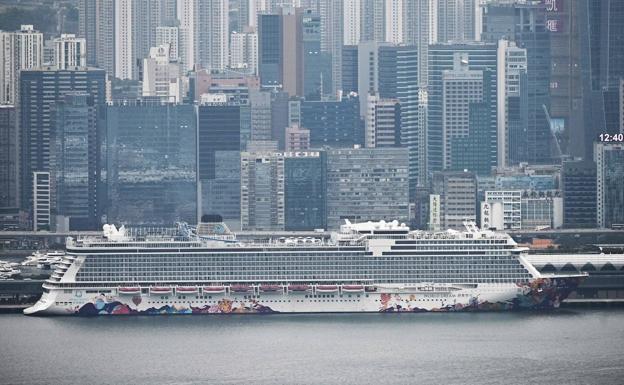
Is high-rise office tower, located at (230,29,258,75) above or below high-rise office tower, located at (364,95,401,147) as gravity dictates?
above

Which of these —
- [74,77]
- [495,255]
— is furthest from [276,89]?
[495,255]

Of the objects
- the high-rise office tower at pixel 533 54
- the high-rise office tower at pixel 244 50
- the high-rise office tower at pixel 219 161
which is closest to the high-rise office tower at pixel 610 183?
the high-rise office tower at pixel 533 54

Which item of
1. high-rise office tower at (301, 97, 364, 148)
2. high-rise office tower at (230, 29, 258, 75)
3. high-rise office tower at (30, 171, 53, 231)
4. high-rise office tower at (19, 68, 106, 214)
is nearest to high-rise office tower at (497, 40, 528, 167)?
high-rise office tower at (301, 97, 364, 148)

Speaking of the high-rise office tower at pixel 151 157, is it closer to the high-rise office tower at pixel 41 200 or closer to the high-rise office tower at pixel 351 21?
the high-rise office tower at pixel 41 200

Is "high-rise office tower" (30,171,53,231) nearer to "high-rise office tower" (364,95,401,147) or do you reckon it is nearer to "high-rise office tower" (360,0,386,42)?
"high-rise office tower" (364,95,401,147)

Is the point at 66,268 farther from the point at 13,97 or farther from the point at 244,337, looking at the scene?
the point at 13,97

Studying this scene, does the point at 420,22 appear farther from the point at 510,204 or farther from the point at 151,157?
the point at 510,204
